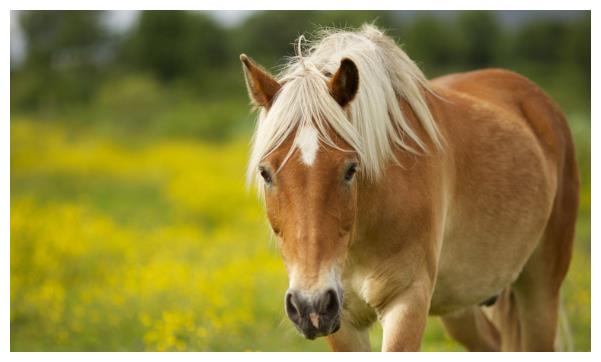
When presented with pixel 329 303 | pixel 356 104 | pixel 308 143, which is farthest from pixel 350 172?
pixel 329 303

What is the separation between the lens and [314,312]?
117 inches

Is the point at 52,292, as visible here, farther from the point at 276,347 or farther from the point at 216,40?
the point at 216,40

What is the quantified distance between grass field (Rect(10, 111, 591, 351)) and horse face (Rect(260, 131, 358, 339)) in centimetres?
128

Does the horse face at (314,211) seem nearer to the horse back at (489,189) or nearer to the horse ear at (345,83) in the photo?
the horse ear at (345,83)

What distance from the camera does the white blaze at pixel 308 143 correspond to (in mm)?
3168

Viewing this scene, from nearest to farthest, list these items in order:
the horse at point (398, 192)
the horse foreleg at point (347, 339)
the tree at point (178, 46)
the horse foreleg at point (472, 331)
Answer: the horse at point (398, 192) → the horse foreleg at point (347, 339) → the horse foreleg at point (472, 331) → the tree at point (178, 46)

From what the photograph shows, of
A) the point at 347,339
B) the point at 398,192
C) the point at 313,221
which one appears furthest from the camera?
the point at 347,339

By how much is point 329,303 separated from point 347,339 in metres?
1.00

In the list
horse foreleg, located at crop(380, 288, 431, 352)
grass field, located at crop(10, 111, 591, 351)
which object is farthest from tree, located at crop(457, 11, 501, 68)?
horse foreleg, located at crop(380, 288, 431, 352)

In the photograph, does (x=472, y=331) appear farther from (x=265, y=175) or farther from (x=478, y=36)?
(x=478, y=36)

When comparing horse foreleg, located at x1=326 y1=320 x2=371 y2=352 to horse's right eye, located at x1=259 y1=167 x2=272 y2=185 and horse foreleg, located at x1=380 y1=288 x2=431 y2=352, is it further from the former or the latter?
horse's right eye, located at x1=259 y1=167 x2=272 y2=185

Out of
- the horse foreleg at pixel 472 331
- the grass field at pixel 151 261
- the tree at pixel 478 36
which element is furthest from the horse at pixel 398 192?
the tree at pixel 478 36

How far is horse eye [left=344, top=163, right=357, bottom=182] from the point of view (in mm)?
3234

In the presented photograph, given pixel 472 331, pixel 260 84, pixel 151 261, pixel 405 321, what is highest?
pixel 260 84
